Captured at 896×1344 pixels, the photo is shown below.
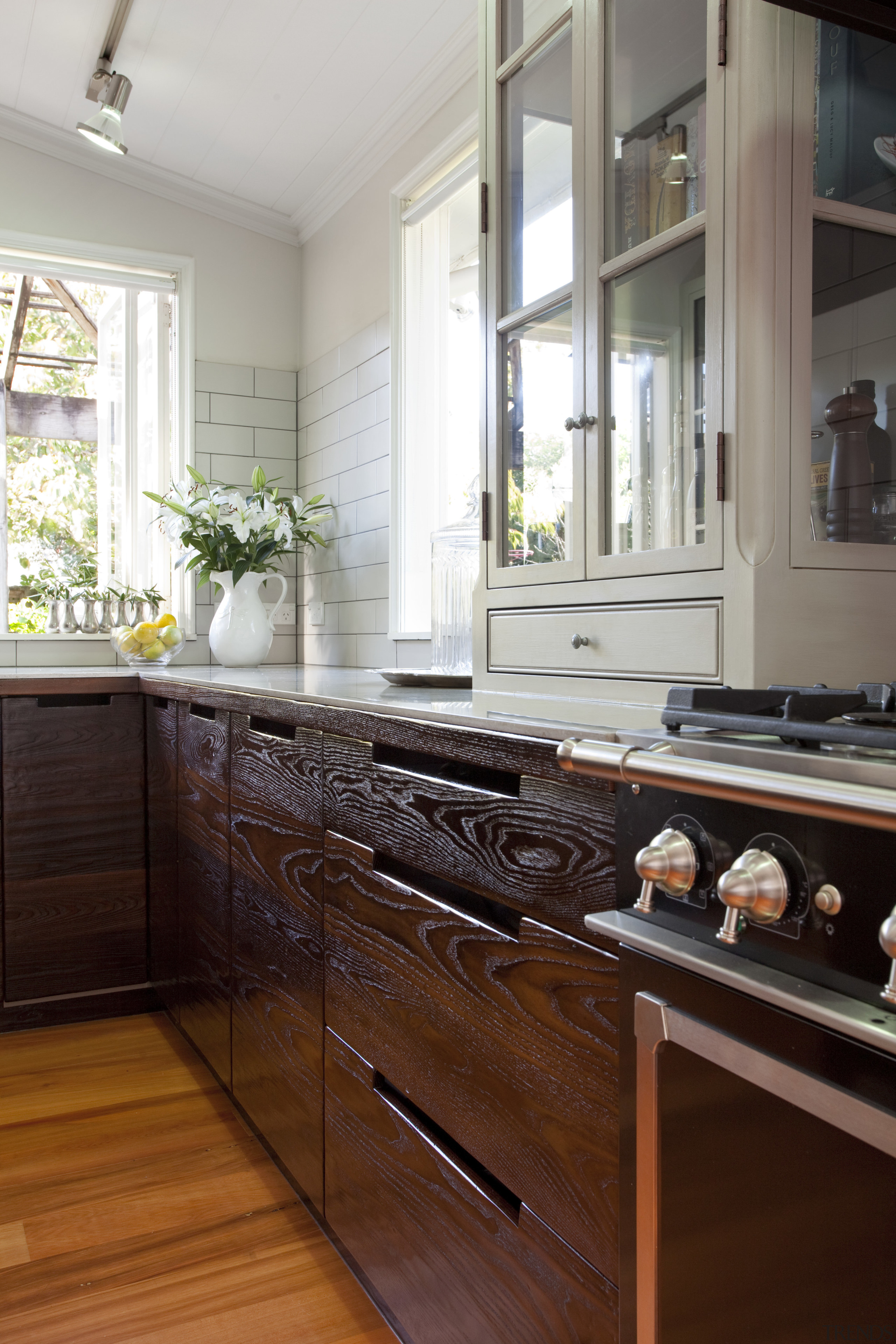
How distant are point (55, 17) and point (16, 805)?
1836 mm

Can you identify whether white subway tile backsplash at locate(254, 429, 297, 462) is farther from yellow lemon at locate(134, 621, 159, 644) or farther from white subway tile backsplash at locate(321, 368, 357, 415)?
yellow lemon at locate(134, 621, 159, 644)

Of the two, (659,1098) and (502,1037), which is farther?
(502,1037)

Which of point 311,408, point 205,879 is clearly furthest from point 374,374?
point 205,879

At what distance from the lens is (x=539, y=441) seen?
1.30 meters

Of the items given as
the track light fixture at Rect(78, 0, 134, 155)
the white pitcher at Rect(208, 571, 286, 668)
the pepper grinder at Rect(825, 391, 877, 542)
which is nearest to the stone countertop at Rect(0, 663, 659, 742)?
the white pitcher at Rect(208, 571, 286, 668)

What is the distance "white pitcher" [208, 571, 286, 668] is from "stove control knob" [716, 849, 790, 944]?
2.42 metres

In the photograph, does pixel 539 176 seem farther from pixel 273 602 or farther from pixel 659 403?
pixel 273 602

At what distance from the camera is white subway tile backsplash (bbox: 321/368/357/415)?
293 centimetres

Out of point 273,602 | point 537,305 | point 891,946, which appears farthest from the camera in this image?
point 273,602

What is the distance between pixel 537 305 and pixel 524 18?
16.0 inches

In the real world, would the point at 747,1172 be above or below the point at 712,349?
below

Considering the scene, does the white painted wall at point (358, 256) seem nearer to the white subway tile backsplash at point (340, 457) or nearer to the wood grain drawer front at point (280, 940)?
the white subway tile backsplash at point (340, 457)

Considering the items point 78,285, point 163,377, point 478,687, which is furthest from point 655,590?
point 78,285

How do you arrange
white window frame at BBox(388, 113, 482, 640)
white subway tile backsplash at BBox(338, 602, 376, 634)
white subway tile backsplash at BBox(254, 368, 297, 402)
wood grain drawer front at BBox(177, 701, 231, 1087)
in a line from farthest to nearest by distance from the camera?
1. white subway tile backsplash at BBox(254, 368, 297, 402)
2. white subway tile backsplash at BBox(338, 602, 376, 634)
3. white window frame at BBox(388, 113, 482, 640)
4. wood grain drawer front at BBox(177, 701, 231, 1087)
